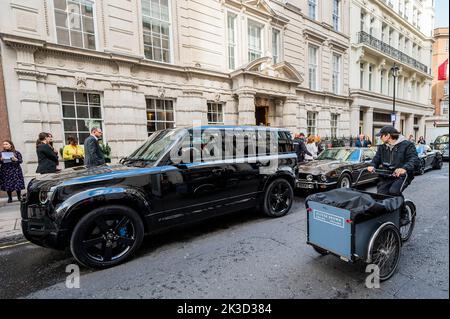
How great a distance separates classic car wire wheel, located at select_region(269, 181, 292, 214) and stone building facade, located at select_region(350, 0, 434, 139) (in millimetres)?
17273

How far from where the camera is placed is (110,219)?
3.40 meters

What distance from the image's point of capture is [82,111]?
27.5ft

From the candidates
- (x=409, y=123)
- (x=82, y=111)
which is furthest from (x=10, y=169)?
(x=409, y=123)

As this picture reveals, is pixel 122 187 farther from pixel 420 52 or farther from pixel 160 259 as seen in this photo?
pixel 420 52

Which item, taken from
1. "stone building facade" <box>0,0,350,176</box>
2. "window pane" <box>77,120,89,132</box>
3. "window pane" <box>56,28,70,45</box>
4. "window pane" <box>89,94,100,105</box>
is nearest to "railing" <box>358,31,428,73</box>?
"stone building facade" <box>0,0,350,176</box>

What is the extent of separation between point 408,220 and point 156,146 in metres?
4.51

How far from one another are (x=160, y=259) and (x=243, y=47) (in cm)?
1203

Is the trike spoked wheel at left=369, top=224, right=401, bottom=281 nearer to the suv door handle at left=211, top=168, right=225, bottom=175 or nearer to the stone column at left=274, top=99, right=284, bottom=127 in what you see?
the suv door handle at left=211, top=168, right=225, bottom=175

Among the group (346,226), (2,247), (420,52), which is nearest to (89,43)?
(2,247)

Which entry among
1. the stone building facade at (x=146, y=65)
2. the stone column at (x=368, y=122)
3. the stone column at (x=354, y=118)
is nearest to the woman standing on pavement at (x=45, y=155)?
the stone building facade at (x=146, y=65)

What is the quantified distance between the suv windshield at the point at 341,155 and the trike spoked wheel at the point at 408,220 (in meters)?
4.27

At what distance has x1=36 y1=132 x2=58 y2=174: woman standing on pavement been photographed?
245 inches

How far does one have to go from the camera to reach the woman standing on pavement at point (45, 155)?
20.4 feet

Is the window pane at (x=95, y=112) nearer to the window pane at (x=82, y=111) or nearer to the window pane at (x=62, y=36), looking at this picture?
Answer: the window pane at (x=82, y=111)
